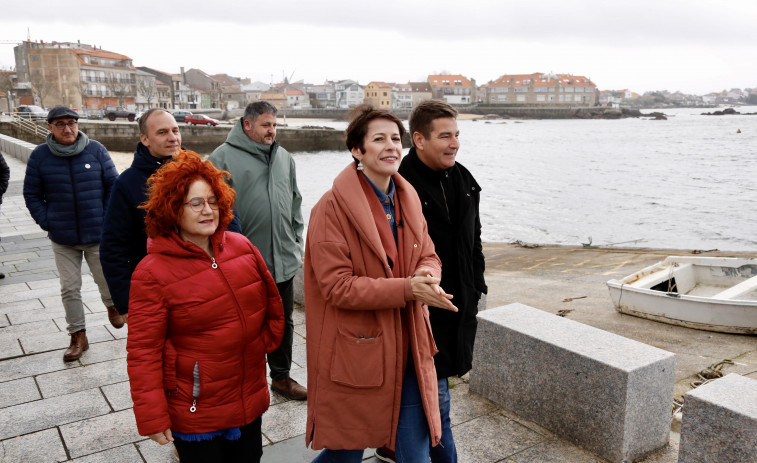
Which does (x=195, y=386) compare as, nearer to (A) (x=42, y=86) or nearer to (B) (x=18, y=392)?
(B) (x=18, y=392)

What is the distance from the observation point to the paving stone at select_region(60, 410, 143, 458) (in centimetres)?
340

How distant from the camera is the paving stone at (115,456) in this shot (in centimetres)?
327

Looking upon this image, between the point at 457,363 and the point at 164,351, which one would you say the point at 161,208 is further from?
the point at 457,363

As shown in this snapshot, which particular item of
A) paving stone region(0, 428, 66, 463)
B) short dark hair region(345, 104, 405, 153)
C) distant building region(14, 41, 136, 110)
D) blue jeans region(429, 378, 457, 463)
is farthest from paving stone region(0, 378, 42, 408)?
distant building region(14, 41, 136, 110)

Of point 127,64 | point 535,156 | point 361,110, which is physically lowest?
point 535,156

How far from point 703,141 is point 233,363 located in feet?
252

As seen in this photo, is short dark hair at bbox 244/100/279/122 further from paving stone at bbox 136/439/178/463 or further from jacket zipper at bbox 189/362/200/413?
paving stone at bbox 136/439/178/463

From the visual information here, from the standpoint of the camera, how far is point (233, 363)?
92.3 inches

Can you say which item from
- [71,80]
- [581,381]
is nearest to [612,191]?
[581,381]

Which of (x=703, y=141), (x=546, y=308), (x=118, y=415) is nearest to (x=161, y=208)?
(x=118, y=415)

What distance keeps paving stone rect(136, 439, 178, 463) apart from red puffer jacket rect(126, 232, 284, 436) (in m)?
1.19

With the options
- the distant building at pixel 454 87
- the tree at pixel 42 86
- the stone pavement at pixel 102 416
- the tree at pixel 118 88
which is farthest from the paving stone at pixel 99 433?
the distant building at pixel 454 87

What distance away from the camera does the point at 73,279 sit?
186 inches

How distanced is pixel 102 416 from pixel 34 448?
0.45 meters
